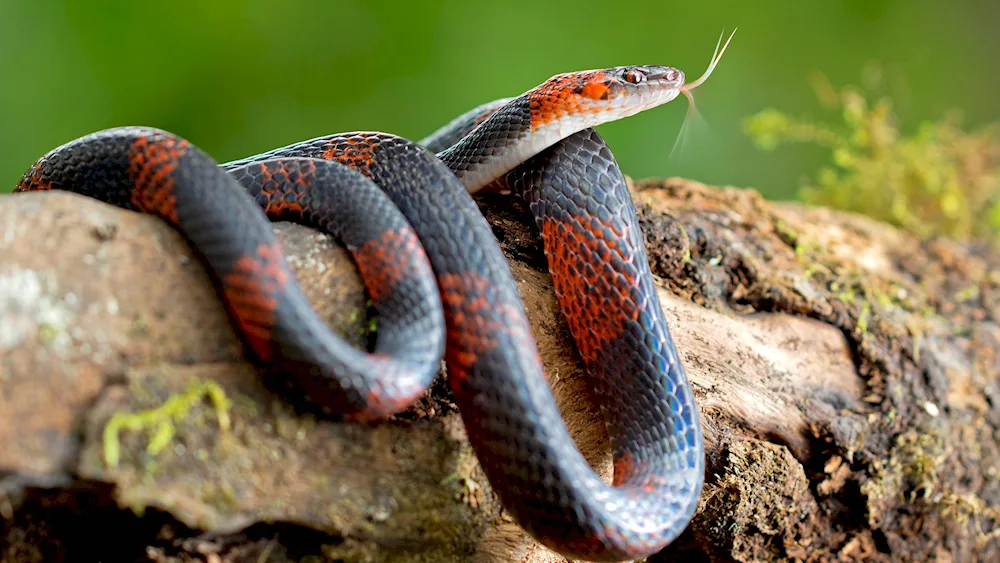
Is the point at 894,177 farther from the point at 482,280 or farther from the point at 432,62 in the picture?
the point at 482,280

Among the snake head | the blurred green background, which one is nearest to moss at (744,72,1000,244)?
the blurred green background

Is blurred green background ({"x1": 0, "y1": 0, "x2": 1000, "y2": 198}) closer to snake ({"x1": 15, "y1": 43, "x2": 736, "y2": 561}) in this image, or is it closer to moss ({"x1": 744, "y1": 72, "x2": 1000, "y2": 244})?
moss ({"x1": 744, "y1": 72, "x2": 1000, "y2": 244})

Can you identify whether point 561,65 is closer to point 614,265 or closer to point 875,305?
point 875,305

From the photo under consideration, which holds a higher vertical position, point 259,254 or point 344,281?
point 259,254

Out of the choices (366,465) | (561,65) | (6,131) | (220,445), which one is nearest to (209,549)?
(220,445)

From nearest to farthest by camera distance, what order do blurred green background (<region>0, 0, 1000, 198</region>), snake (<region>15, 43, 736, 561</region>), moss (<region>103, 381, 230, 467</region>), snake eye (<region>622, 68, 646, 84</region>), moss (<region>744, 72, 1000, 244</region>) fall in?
Result: moss (<region>103, 381, 230, 467</region>), snake (<region>15, 43, 736, 561</region>), snake eye (<region>622, 68, 646, 84</region>), blurred green background (<region>0, 0, 1000, 198</region>), moss (<region>744, 72, 1000, 244</region>)
